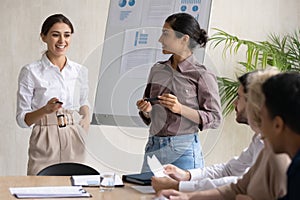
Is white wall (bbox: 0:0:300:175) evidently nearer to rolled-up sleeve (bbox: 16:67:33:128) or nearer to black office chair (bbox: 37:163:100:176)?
rolled-up sleeve (bbox: 16:67:33:128)

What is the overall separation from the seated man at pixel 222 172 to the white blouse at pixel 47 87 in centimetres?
117

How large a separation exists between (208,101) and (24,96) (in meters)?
1.18

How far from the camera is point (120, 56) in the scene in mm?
3566

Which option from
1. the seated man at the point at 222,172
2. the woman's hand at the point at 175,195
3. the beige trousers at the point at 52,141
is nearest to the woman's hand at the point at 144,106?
the seated man at the point at 222,172

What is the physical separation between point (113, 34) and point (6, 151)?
144 centimetres

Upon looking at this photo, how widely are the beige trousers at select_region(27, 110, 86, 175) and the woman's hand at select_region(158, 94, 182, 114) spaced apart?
0.80 m

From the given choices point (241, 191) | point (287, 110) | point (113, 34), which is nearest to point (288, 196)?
point (287, 110)

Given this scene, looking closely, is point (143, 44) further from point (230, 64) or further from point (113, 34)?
point (230, 64)

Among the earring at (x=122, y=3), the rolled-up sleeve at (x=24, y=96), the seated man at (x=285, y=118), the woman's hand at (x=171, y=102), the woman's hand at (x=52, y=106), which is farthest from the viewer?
the earring at (x=122, y=3)

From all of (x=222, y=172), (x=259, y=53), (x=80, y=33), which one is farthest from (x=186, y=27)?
(x=259, y=53)

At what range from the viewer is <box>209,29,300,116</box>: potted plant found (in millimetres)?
4695

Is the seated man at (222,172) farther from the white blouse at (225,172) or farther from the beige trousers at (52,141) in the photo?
the beige trousers at (52,141)

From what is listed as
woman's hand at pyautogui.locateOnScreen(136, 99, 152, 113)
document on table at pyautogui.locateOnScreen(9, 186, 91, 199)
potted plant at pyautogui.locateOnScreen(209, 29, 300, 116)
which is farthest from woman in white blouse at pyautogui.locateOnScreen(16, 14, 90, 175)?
potted plant at pyautogui.locateOnScreen(209, 29, 300, 116)

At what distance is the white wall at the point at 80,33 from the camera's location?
4758 millimetres
